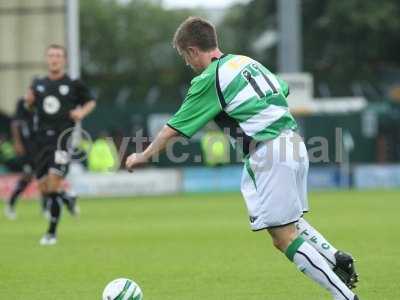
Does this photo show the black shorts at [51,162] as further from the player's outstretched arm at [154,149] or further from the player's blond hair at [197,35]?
the player's blond hair at [197,35]

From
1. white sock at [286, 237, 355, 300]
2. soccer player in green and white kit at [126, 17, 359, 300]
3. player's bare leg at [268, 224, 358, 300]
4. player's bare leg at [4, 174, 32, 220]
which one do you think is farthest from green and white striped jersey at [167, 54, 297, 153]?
player's bare leg at [4, 174, 32, 220]

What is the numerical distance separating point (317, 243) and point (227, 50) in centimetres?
5252

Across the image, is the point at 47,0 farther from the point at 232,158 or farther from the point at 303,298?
the point at 303,298

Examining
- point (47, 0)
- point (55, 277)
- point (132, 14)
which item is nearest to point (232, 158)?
point (47, 0)

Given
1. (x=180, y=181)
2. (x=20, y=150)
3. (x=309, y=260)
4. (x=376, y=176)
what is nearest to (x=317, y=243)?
(x=309, y=260)

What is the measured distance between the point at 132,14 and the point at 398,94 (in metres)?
26.3

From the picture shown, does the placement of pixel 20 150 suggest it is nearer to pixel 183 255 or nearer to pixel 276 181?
pixel 183 255

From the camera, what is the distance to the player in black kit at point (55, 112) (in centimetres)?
1370

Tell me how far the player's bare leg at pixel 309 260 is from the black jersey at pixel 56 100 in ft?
23.5

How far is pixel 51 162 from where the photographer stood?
1379 cm

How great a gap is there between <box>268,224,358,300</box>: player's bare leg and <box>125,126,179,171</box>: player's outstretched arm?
3.19 ft

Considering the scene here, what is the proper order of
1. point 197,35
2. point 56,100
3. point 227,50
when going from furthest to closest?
point 227,50
point 56,100
point 197,35

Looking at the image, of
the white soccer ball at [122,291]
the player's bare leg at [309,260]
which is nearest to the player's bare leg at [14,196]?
the white soccer ball at [122,291]

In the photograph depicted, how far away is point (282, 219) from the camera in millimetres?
7312
